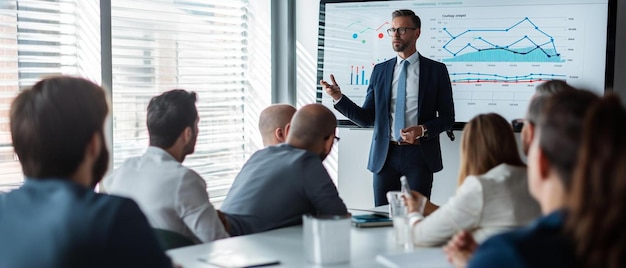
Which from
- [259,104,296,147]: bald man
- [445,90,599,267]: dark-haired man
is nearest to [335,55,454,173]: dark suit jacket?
[259,104,296,147]: bald man

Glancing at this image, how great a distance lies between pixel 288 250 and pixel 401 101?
2542 mm

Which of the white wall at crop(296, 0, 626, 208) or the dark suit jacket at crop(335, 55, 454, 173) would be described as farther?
the white wall at crop(296, 0, 626, 208)

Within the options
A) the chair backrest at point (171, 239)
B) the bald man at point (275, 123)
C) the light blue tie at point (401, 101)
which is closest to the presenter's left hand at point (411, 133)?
the light blue tie at point (401, 101)

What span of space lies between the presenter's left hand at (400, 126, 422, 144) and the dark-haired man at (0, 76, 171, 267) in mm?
3059

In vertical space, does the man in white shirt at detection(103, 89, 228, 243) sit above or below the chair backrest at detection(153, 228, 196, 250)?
A: above

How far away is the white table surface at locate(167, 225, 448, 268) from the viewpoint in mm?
2393

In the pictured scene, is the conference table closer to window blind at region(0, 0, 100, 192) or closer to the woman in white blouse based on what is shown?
the woman in white blouse

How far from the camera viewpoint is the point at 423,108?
492 cm

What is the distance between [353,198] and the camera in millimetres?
5742

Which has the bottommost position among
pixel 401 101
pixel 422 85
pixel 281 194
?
pixel 281 194

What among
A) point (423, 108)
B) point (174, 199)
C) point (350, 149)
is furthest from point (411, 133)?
point (174, 199)

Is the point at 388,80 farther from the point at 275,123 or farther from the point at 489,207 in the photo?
the point at 489,207

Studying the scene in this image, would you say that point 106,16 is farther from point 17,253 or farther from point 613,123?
point 613,123

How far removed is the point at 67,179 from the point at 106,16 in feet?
10.1
